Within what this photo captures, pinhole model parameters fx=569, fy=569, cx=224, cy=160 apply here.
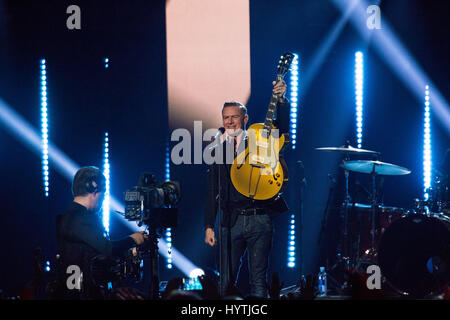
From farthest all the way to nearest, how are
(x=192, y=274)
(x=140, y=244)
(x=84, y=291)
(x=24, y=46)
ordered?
(x=24, y=46), (x=192, y=274), (x=140, y=244), (x=84, y=291)

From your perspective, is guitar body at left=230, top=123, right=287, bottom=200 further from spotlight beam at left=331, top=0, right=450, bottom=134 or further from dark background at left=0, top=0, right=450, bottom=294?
spotlight beam at left=331, top=0, right=450, bottom=134

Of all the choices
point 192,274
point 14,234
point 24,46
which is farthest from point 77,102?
point 192,274

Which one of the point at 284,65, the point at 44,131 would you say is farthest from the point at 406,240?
the point at 44,131

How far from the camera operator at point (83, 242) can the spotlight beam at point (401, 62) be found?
4114mm

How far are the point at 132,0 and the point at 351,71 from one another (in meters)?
2.75

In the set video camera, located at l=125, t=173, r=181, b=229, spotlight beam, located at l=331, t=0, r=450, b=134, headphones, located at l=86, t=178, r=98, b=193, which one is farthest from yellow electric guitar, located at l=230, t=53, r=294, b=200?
spotlight beam, located at l=331, t=0, r=450, b=134

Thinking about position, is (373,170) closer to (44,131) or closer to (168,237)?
(168,237)

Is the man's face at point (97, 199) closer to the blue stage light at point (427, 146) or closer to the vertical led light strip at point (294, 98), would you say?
the vertical led light strip at point (294, 98)

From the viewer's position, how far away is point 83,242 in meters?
4.14

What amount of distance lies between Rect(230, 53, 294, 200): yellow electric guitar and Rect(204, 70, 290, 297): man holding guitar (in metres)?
0.04

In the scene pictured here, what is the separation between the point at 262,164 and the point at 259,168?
0.14ft

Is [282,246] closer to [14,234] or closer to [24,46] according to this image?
[14,234]

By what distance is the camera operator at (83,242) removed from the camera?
406 centimetres

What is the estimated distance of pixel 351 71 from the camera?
695 centimetres
